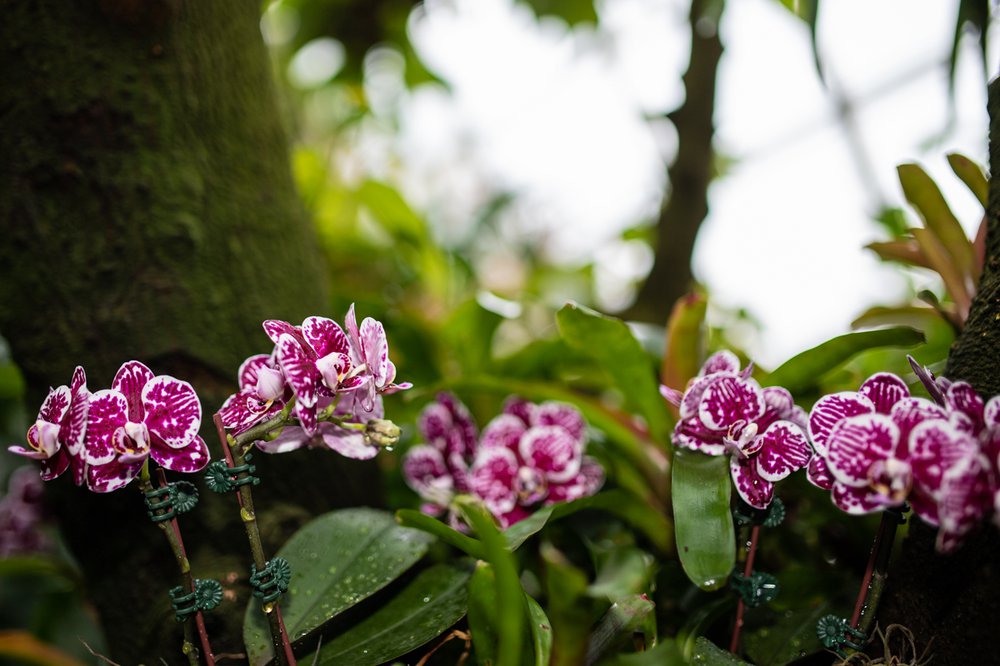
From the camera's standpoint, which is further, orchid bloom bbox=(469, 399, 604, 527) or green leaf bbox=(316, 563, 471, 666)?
orchid bloom bbox=(469, 399, 604, 527)

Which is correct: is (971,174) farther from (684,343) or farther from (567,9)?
(567,9)

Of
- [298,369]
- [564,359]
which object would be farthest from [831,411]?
[564,359]

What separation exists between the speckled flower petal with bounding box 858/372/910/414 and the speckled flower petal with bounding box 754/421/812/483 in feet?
0.18

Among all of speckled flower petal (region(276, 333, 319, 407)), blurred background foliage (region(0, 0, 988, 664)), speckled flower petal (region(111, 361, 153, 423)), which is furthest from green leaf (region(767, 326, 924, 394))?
speckled flower petal (region(111, 361, 153, 423))

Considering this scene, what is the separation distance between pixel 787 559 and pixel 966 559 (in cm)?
33

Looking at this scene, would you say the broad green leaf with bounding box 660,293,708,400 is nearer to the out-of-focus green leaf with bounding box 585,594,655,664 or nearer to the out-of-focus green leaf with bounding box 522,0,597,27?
the out-of-focus green leaf with bounding box 585,594,655,664

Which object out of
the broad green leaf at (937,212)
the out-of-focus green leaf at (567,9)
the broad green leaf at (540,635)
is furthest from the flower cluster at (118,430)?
the out-of-focus green leaf at (567,9)

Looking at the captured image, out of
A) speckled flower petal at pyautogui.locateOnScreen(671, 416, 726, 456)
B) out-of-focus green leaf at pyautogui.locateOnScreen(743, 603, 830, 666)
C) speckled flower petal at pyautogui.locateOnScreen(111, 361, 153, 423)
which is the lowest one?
out-of-focus green leaf at pyautogui.locateOnScreen(743, 603, 830, 666)

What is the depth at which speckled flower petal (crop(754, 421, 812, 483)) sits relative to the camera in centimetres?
50

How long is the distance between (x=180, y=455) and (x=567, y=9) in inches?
56.3

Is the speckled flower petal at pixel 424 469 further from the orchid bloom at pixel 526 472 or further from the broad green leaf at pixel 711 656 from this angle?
the broad green leaf at pixel 711 656

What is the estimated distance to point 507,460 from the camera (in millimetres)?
726

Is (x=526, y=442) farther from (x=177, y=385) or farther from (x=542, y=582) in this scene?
(x=177, y=385)

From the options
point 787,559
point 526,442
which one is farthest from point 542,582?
point 787,559
